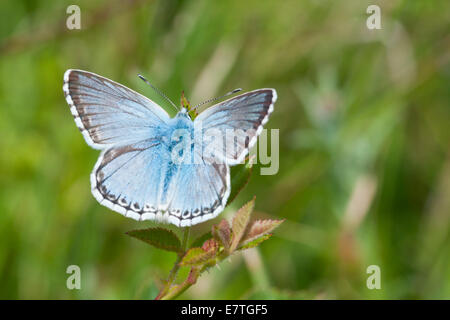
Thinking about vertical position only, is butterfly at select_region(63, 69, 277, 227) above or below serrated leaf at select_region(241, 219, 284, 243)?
above

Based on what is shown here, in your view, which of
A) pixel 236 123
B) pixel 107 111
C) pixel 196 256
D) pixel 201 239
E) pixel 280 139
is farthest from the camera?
pixel 280 139

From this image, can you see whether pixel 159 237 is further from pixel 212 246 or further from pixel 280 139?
pixel 280 139

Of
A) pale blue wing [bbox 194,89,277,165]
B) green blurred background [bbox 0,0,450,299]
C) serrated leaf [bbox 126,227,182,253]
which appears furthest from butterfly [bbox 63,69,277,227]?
green blurred background [bbox 0,0,450,299]

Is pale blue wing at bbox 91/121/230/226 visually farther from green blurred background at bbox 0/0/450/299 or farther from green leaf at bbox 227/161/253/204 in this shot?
green blurred background at bbox 0/0/450/299

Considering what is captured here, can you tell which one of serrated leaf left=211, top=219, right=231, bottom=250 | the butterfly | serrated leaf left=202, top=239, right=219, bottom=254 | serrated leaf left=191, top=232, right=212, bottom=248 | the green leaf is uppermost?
the butterfly

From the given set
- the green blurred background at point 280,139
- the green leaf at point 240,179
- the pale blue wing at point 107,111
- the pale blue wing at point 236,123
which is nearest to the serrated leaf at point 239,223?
the green leaf at point 240,179

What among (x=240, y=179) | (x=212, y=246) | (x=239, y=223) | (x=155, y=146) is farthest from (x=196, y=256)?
(x=155, y=146)
